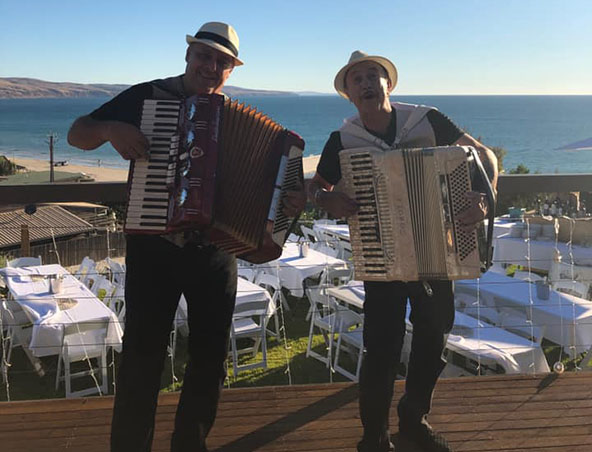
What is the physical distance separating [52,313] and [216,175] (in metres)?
3.63

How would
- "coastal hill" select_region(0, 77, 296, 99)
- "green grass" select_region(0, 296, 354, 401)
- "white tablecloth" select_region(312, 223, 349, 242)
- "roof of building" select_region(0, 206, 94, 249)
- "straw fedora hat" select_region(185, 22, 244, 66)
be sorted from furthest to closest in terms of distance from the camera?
"coastal hill" select_region(0, 77, 296, 99) < "roof of building" select_region(0, 206, 94, 249) < "white tablecloth" select_region(312, 223, 349, 242) < "green grass" select_region(0, 296, 354, 401) < "straw fedora hat" select_region(185, 22, 244, 66)

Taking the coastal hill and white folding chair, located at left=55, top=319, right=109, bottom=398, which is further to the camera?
the coastal hill

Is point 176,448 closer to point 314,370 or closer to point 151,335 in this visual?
point 151,335

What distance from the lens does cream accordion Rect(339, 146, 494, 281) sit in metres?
2.14

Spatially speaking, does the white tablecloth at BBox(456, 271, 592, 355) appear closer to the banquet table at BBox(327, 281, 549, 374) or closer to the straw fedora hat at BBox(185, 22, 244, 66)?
the banquet table at BBox(327, 281, 549, 374)

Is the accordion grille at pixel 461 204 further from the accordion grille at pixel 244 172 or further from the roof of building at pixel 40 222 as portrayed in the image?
the roof of building at pixel 40 222

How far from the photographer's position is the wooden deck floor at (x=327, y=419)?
8.28ft

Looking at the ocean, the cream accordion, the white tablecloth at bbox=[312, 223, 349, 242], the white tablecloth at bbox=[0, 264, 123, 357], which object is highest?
the ocean

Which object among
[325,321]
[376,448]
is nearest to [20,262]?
[325,321]

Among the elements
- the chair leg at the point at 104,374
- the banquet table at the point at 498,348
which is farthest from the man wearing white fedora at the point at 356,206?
the chair leg at the point at 104,374

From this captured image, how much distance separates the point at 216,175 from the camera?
2.01 metres

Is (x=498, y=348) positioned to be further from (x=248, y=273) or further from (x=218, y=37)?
(x=248, y=273)

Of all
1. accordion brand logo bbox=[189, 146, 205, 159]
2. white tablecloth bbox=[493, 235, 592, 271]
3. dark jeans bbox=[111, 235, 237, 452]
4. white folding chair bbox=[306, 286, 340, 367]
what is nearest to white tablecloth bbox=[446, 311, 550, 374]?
white folding chair bbox=[306, 286, 340, 367]

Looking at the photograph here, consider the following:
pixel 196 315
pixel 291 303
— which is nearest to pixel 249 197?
pixel 196 315
